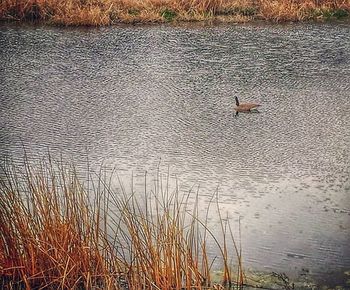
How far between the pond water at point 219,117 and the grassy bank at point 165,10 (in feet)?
2.30

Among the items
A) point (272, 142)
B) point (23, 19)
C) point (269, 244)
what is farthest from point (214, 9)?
point (269, 244)

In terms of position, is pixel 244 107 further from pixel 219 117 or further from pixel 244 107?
pixel 219 117

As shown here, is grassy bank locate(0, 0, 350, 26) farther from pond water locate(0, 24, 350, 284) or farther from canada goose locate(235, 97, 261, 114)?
canada goose locate(235, 97, 261, 114)

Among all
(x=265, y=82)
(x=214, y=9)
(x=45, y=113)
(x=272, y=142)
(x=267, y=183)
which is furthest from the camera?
(x=214, y=9)

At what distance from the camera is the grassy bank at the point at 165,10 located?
12.3 meters

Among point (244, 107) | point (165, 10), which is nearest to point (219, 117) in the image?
point (244, 107)

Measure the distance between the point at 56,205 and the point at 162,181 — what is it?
1.77 m

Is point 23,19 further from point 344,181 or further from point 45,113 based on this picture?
point 344,181

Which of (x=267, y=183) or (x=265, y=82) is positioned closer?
(x=267, y=183)

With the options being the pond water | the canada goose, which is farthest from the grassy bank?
the canada goose

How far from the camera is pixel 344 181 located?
17.6ft

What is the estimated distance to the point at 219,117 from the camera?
711 cm

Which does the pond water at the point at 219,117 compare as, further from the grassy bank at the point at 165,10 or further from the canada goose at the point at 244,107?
the grassy bank at the point at 165,10

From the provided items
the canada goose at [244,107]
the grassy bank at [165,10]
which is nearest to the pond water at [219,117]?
the canada goose at [244,107]
